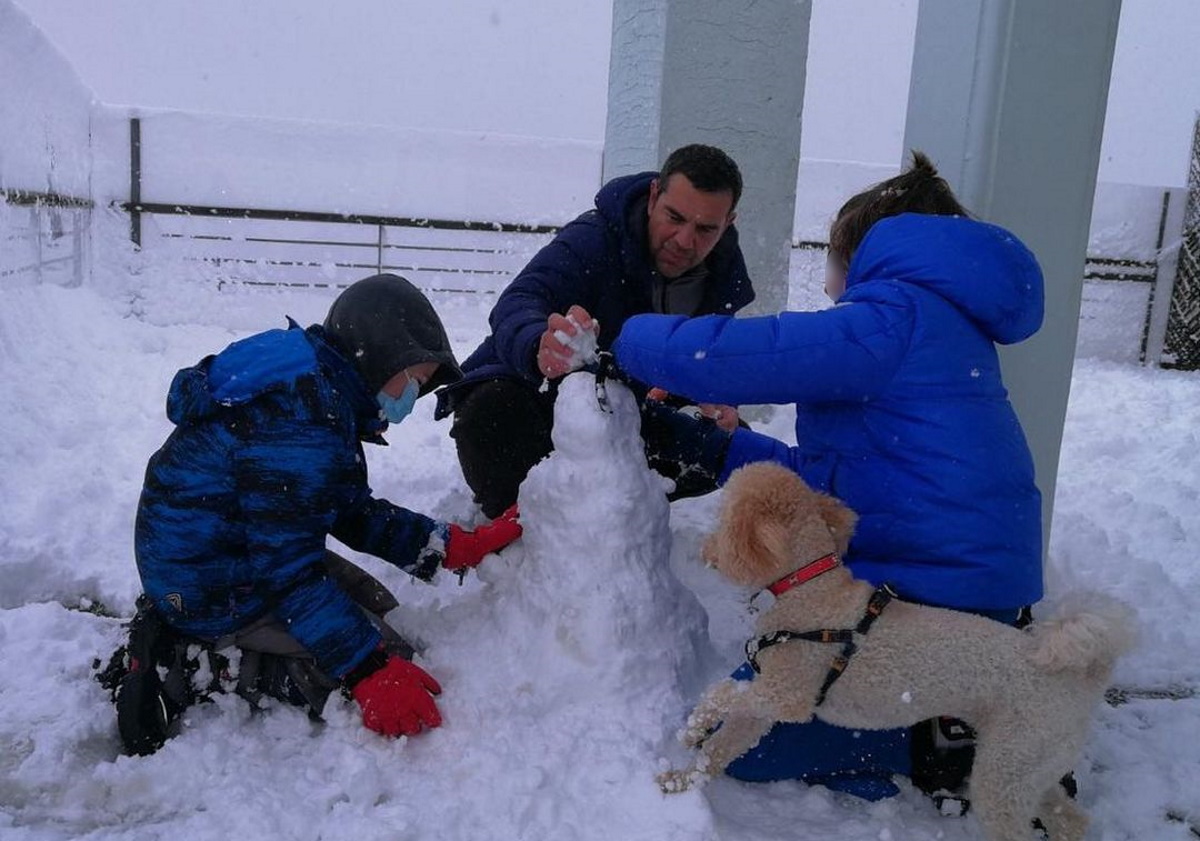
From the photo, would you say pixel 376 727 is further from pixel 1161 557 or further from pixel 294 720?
pixel 1161 557

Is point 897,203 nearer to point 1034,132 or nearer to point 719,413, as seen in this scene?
point 1034,132

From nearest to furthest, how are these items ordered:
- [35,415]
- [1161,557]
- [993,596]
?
[993,596] < [1161,557] < [35,415]

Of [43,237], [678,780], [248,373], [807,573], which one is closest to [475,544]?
[248,373]

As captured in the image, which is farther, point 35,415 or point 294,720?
point 35,415

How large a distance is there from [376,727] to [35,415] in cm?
335

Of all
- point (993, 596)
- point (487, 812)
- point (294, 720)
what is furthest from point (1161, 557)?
point (294, 720)

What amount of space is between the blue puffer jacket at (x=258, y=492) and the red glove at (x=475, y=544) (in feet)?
1.37

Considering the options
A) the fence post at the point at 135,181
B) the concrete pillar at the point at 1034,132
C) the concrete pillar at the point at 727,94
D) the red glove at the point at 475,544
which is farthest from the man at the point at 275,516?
the fence post at the point at 135,181

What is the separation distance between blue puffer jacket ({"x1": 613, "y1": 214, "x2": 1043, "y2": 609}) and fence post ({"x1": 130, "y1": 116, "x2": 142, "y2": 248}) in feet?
33.1

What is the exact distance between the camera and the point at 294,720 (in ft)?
6.67

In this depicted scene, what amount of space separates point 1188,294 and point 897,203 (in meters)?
11.9

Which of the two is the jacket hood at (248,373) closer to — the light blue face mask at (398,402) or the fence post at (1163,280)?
the light blue face mask at (398,402)

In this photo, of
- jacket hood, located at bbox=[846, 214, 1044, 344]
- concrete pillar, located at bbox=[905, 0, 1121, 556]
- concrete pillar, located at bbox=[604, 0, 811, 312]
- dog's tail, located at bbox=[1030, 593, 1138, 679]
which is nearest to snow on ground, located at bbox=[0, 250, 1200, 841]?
dog's tail, located at bbox=[1030, 593, 1138, 679]

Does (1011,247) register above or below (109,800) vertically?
above
